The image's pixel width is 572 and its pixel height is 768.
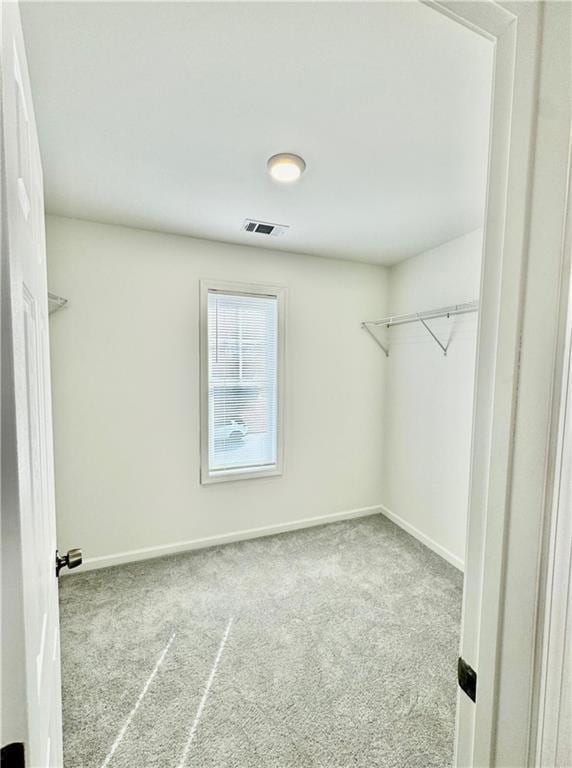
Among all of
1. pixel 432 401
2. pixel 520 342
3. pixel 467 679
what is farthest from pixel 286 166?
pixel 432 401

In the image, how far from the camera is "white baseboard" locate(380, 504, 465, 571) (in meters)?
2.57

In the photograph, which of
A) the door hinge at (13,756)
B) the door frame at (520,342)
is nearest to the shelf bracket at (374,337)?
the door frame at (520,342)

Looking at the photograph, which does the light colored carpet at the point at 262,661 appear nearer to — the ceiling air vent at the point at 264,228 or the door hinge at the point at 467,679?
the door hinge at the point at 467,679

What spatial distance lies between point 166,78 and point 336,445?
2783 millimetres

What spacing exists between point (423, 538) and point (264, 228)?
281cm

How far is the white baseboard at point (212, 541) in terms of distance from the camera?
2.50 metres

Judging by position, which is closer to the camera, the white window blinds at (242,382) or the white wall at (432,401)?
the white wall at (432,401)

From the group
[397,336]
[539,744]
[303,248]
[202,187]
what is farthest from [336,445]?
[539,744]

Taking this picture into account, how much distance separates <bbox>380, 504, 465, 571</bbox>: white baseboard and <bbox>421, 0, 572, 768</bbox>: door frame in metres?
1.98

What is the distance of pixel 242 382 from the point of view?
288 cm

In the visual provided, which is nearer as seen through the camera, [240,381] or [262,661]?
[262,661]

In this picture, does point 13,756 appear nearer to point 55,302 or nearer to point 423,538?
point 55,302

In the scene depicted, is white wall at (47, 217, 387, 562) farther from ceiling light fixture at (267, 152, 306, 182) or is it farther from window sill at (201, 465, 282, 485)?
ceiling light fixture at (267, 152, 306, 182)

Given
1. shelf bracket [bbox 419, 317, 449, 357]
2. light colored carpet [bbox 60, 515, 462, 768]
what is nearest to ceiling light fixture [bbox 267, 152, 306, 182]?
shelf bracket [bbox 419, 317, 449, 357]
